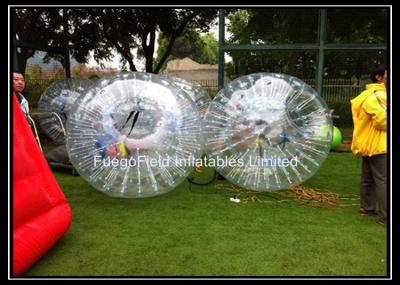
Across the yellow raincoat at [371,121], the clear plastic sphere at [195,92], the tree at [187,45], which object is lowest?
the yellow raincoat at [371,121]

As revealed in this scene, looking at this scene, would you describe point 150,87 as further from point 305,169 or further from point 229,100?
point 305,169

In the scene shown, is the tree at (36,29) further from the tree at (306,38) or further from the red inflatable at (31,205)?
the red inflatable at (31,205)

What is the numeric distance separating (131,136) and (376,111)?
236cm

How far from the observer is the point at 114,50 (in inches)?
474

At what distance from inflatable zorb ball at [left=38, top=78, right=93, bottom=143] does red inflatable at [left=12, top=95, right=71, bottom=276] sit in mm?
3542

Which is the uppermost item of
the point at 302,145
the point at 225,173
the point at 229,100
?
the point at 229,100

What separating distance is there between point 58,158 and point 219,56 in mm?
4133

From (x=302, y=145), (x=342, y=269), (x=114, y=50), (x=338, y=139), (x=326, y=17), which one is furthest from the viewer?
(x=114, y=50)

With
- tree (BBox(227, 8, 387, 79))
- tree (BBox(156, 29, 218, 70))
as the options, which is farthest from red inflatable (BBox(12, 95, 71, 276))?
tree (BBox(156, 29, 218, 70))

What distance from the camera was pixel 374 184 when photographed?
13.5ft

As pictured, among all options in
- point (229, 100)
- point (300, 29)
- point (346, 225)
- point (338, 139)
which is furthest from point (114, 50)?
point (346, 225)

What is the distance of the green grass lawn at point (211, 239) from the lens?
118 inches

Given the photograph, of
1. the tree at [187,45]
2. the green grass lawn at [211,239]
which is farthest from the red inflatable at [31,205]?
the tree at [187,45]

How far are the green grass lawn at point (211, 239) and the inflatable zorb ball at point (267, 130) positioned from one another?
495 millimetres
